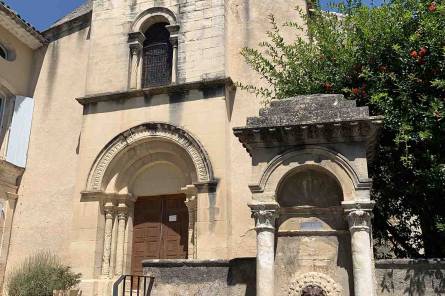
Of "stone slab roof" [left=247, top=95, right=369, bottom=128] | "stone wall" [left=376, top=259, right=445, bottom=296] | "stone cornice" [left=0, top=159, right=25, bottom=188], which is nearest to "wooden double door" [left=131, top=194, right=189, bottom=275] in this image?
"stone cornice" [left=0, top=159, right=25, bottom=188]

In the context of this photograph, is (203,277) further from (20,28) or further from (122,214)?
(20,28)

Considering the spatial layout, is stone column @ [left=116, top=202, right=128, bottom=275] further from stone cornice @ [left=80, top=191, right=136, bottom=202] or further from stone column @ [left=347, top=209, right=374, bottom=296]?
stone column @ [left=347, top=209, right=374, bottom=296]

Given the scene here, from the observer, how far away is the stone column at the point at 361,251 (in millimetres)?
5562

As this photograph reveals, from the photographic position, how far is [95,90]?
519 inches

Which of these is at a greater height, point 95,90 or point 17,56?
point 17,56

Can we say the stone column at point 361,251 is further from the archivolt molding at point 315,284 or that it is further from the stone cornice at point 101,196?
the stone cornice at point 101,196

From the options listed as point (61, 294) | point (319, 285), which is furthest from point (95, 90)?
point (319, 285)

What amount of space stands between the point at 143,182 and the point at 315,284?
7817 millimetres

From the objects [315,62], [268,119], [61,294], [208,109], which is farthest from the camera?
[208,109]

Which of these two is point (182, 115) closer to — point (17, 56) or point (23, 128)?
point (23, 128)

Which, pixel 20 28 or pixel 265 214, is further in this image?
pixel 20 28

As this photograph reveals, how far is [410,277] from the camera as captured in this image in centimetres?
604

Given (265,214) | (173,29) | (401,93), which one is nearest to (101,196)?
(173,29)

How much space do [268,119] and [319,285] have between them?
7.18ft
